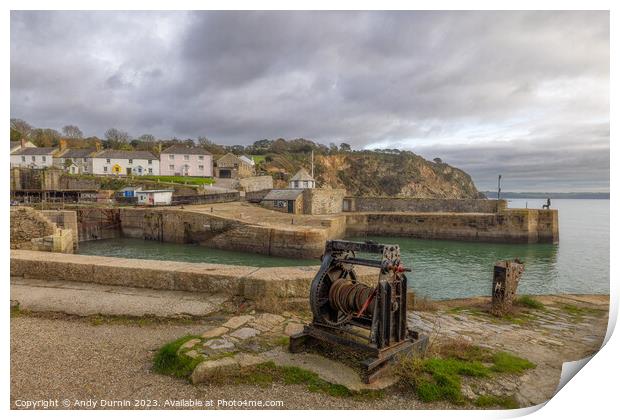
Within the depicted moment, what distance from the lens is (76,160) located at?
58.2 m

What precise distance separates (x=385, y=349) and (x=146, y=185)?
45719 mm

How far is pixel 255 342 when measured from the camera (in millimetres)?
4473

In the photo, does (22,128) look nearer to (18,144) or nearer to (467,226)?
(18,144)

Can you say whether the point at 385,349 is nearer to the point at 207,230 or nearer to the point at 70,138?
the point at 207,230

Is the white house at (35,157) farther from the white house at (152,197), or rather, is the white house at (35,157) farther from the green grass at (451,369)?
the green grass at (451,369)

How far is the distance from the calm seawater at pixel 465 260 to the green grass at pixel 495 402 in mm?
10660

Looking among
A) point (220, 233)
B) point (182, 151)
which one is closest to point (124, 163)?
point (182, 151)

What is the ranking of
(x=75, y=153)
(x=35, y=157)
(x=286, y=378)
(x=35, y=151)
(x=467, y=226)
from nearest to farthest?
(x=286, y=378) < (x=467, y=226) < (x=35, y=157) < (x=75, y=153) < (x=35, y=151)

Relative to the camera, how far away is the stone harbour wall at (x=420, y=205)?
121ft

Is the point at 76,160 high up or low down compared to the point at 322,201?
up

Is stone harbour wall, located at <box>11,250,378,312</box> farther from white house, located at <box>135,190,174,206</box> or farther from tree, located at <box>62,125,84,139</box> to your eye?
tree, located at <box>62,125,84,139</box>

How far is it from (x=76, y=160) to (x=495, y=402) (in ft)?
221

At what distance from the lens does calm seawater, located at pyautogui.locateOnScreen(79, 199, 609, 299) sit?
16656 mm

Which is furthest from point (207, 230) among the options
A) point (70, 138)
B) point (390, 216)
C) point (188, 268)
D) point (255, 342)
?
point (70, 138)
